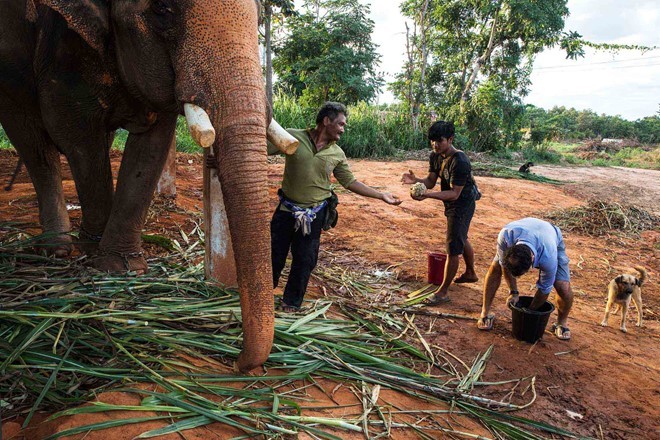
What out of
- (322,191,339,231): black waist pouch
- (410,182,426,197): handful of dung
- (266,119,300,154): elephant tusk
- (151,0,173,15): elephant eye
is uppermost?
(151,0,173,15): elephant eye

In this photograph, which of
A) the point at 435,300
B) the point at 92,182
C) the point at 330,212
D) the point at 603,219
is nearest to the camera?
the point at 92,182

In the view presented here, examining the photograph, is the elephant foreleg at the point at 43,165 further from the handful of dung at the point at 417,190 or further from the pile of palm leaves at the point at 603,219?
the pile of palm leaves at the point at 603,219

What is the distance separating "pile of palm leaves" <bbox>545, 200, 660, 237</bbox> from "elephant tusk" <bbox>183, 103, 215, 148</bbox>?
809cm

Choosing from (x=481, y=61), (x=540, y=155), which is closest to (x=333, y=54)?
(x=481, y=61)

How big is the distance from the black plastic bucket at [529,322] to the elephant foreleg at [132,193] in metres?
2.98

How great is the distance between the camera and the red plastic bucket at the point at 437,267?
5.02 metres

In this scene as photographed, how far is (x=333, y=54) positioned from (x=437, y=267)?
54.9 ft

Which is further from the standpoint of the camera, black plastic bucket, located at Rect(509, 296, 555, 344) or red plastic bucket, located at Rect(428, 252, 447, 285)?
red plastic bucket, located at Rect(428, 252, 447, 285)

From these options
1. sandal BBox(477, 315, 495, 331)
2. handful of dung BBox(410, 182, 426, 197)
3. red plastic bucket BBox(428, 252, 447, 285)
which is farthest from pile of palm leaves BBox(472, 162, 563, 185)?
sandal BBox(477, 315, 495, 331)

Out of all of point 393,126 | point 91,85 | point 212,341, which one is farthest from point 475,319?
point 393,126

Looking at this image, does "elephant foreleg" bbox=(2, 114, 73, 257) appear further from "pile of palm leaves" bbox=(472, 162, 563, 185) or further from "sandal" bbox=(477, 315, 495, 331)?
"pile of palm leaves" bbox=(472, 162, 563, 185)

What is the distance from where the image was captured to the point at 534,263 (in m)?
3.76

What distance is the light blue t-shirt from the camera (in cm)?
374

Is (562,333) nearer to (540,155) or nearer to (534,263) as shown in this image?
(534,263)
